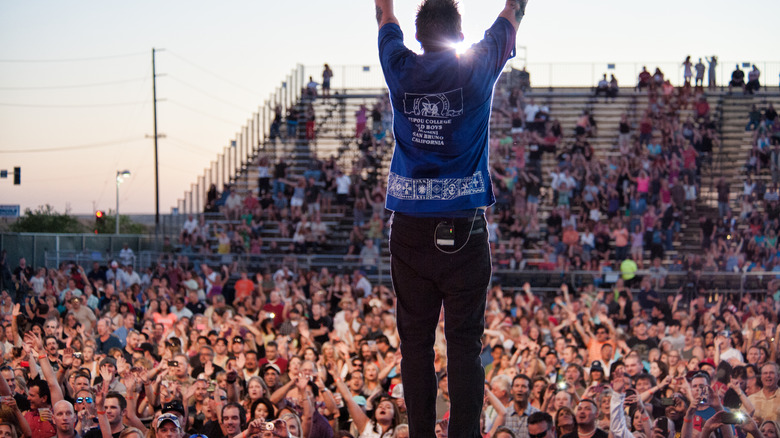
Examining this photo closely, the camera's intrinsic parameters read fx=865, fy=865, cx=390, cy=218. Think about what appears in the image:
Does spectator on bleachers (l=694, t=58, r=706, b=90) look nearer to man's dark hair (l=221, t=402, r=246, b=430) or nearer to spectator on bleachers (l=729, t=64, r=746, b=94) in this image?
spectator on bleachers (l=729, t=64, r=746, b=94)

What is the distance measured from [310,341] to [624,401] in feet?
14.5

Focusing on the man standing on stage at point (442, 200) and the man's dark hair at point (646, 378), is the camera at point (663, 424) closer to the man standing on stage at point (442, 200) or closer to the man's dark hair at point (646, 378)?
the man's dark hair at point (646, 378)

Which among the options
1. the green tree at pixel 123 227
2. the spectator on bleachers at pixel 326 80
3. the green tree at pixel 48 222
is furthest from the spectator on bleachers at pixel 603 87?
the green tree at pixel 123 227

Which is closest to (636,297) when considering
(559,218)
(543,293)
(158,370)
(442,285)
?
(543,293)

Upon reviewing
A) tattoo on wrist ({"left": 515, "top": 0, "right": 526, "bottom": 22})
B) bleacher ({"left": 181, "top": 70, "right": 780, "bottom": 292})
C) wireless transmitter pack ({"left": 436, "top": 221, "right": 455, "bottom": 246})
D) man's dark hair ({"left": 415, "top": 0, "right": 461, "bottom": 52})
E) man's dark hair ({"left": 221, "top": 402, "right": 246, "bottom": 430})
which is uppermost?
bleacher ({"left": 181, "top": 70, "right": 780, "bottom": 292})

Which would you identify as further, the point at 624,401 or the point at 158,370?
the point at 158,370

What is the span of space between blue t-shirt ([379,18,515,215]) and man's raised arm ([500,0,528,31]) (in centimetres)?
4

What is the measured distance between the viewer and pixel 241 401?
27.1ft

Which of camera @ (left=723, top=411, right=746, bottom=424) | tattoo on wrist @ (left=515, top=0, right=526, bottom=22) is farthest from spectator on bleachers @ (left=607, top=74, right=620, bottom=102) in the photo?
tattoo on wrist @ (left=515, top=0, right=526, bottom=22)

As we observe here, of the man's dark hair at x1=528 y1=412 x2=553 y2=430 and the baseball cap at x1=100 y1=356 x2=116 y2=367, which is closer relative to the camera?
the man's dark hair at x1=528 y1=412 x2=553 y2=430

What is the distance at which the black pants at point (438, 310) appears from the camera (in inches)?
116

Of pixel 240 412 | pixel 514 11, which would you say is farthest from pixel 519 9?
pixel 240 412

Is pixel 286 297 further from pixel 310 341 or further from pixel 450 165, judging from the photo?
pixel 450 165

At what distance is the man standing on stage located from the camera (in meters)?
2.94
